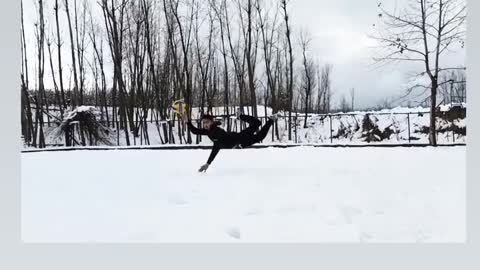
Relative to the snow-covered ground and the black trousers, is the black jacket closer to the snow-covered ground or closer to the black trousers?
the black trousers

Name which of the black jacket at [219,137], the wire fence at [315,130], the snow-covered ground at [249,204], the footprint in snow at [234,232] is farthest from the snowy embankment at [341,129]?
the footprint in snow at [234,232]

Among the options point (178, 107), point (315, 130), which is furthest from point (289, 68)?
point (178, 107)

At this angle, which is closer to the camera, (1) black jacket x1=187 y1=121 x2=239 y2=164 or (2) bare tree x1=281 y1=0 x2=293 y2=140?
(1) black jacket x1=187 y1=121 x2=239 y2=164

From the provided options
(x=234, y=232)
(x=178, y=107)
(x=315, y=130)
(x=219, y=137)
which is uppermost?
(x=178, y=107)

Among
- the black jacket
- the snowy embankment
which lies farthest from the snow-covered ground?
the snowy embankment

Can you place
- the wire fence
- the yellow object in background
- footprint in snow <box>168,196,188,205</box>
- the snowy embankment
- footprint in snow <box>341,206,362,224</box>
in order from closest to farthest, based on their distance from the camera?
footprint in snow <box>341,206,362,224</box> < footprint in snow <box>168,196,188,205</box> < the yellow object in background < the snowy embankment < the wire fence

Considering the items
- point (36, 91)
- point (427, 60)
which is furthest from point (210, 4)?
point (36, 91)

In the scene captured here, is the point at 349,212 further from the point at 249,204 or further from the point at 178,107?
the point at 178,107

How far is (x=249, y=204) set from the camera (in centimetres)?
395

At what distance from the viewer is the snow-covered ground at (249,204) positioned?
127 inches

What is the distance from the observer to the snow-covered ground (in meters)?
3.22

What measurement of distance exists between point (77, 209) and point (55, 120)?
1331 cm

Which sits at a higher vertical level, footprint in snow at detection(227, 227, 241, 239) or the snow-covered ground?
the snow-covered ground

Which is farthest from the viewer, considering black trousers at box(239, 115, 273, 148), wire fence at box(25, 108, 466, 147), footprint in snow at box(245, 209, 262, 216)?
wire fence at box(25, 108, 466, 147)
